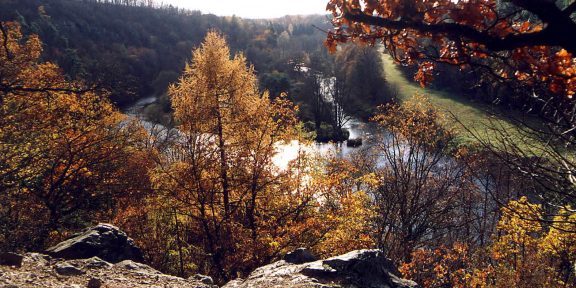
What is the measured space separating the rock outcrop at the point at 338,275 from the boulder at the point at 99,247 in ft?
12.4

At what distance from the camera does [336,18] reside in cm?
399

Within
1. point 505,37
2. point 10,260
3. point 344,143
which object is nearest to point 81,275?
point 10,260

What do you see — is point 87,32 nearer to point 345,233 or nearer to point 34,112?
point 34,112

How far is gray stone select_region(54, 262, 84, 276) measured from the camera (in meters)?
8.23

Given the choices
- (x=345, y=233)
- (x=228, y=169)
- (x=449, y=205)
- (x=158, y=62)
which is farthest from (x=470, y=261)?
(x=158, y=62)

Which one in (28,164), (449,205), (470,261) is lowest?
(470,261)

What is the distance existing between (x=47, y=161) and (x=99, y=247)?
969 centimetres

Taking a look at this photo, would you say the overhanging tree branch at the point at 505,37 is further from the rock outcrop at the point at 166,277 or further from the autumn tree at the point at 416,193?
the autumn tree at the point at 416,193

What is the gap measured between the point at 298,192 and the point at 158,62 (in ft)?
308

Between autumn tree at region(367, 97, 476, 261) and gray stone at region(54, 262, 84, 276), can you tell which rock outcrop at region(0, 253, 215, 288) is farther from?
autumn tree at region(367, 97, 476, 261)

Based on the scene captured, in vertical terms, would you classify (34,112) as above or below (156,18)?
below

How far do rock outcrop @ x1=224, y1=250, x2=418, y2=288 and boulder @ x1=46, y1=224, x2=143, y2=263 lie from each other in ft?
12.4

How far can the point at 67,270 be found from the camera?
833cm

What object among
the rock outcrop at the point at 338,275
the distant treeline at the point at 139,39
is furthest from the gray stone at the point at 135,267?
the distant treeline at the point at 139,39
